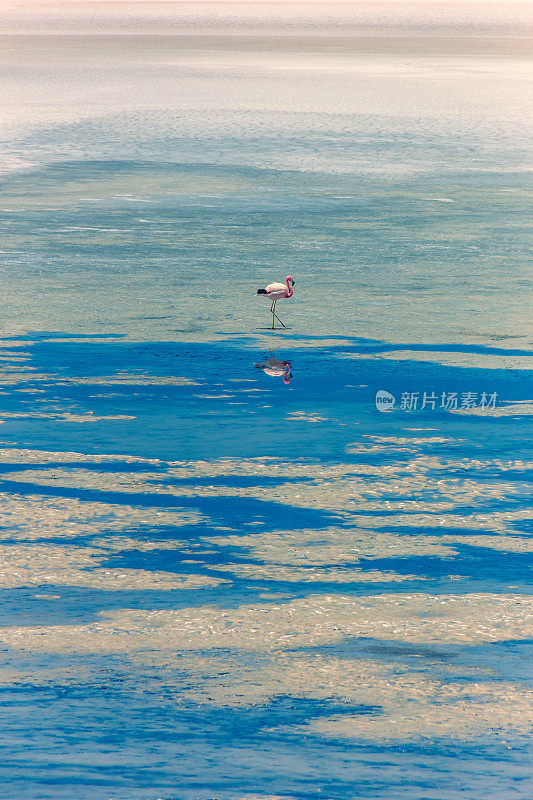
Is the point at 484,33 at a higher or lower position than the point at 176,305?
higher

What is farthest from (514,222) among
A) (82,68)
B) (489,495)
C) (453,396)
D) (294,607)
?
(82,68)

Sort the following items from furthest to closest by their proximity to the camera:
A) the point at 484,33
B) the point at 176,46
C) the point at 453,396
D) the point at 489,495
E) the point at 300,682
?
the point at 484,33 → the point at 176,46 → the point at 453,396 → the point at 489,495 → the point at 300,682

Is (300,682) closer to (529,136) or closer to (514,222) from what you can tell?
(514,222)

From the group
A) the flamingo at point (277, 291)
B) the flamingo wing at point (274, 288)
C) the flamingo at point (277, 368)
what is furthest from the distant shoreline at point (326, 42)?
the flamingo at point (277, 368)

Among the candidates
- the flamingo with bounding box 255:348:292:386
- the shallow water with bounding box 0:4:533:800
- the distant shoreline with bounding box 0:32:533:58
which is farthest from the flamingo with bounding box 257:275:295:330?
the distant shoreline with bounding box 0:32:533:58

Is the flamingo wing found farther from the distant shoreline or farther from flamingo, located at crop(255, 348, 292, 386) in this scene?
the distant shoreline

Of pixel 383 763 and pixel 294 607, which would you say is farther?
pixel 294 607
